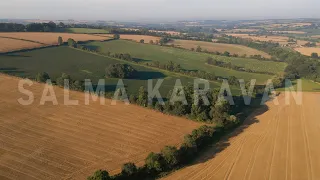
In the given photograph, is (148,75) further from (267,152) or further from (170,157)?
(170,157)

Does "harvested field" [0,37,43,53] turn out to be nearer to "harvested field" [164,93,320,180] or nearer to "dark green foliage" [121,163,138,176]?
"dark green foliage" [121,163,138,176]

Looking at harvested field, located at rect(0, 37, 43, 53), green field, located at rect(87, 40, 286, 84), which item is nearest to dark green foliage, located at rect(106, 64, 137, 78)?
green field, located at rect(87, 40, 286, 84)

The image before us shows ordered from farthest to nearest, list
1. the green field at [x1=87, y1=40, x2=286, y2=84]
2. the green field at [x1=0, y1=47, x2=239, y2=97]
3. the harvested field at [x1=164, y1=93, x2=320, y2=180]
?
the green field at [x1=87, y1=40, x2=286, y2=84], the green field at [x1=0, y1=47, x2=239, y2=97], the harvested field at [x1=164, y1=93, x2=320, y2=180]

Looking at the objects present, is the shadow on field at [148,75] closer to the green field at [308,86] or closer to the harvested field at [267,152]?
the harvested field at [267,152]

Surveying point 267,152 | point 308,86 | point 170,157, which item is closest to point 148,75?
point 308,86

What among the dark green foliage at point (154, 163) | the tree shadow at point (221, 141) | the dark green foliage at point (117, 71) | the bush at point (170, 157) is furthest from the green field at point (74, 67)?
the dark green foliage at point (154, 163)

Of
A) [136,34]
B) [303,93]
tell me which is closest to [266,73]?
[303,93]
